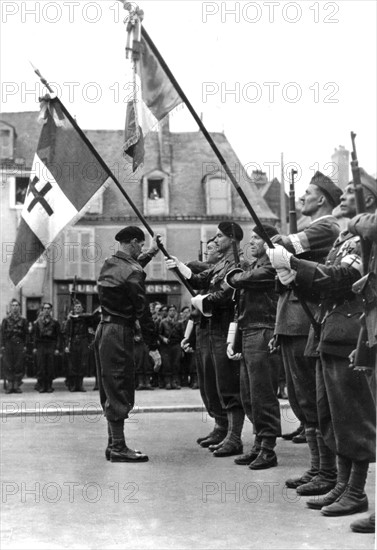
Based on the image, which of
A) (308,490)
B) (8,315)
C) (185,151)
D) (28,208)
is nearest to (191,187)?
(185,151)

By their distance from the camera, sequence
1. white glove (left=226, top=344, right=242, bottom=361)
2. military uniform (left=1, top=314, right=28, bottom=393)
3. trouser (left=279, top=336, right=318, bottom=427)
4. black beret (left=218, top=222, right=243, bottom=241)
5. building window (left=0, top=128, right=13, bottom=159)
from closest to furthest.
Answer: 1. trouser (left=279, top=336, right=318, bottom=427)
2. white glove (left=226, top=344, right=242, bottom=361)
3. black beret (left=218, top=222, right=243, bottom=241)
4. military uniform (left=1, top=314, right=28, bottom=393)
5. building window (left=0, top=128, right=13, bottom=159)

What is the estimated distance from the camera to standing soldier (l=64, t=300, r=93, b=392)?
19562 mm

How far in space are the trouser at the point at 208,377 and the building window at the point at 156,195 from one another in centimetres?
2947

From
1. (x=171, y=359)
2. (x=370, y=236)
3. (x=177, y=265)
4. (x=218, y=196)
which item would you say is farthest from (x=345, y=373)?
(x=218, y=196)

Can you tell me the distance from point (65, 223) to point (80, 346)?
1196 cm

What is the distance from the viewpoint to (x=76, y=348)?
20156mm

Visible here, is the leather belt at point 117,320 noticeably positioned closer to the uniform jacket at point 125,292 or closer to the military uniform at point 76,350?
the uniform jacket at point 125,292

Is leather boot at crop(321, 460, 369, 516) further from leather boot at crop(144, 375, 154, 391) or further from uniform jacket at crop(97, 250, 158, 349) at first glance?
leather boot at crop(144, 375, 154, 391)

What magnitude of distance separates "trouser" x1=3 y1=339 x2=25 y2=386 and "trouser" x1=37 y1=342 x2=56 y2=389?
42 centimetres

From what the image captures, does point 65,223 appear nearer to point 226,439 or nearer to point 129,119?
point 129,119

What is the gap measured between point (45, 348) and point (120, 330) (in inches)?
467

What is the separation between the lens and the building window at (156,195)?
39.1 meters

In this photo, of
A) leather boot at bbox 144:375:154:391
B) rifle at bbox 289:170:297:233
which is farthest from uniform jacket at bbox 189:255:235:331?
leather boot at bbox 144:375:154:391

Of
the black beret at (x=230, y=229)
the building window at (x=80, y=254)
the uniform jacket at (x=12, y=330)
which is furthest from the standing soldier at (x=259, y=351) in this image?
the building window at (x=80, y=254)
